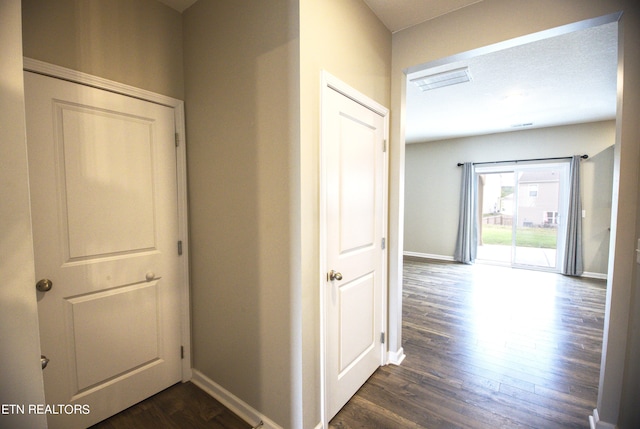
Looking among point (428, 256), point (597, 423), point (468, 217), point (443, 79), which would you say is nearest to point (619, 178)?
point (597, 423)

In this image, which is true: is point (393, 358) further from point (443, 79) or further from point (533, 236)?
point (533, 236)

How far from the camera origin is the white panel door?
144 cm

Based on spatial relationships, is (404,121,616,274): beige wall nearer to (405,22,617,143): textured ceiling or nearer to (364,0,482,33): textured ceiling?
(405,22,617,143): textured ceiling

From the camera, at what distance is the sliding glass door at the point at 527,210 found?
202 inches

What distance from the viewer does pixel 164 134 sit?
1888mm

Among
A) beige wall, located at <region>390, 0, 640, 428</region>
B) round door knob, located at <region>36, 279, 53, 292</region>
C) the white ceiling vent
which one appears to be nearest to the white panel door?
round door knob, located at <region>36, 279, 53, 292</region>

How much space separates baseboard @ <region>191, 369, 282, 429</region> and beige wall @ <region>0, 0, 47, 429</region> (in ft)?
3.97

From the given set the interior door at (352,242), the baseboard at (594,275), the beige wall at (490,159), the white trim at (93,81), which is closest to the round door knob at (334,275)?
the interior door at (352,242)

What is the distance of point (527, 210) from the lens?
543 cm

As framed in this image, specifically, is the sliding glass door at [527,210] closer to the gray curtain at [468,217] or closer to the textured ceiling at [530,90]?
the gray curtain at [468,217]

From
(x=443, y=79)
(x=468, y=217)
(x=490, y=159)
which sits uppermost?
(x=443, y=79)

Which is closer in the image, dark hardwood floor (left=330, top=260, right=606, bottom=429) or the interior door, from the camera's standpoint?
the interior door

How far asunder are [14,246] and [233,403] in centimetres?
163

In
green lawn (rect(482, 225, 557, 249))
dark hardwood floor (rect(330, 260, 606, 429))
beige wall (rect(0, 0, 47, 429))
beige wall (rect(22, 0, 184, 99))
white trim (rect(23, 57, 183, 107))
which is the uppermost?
beige wall (rect(22, 0, 184, 99))
